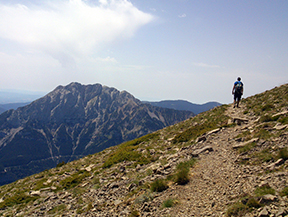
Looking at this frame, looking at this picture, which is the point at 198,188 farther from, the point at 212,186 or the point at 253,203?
the point at 253,203

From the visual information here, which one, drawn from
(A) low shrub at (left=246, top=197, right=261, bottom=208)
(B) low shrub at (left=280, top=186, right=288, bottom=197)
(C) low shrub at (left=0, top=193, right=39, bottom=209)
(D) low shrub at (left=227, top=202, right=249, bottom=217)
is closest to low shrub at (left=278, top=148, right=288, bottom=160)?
(B) low shrub at (left=280, top=186, right=288, bottom=197)

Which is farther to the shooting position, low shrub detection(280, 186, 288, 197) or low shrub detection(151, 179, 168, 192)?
low shrub detection(151, 179, 168, 192)

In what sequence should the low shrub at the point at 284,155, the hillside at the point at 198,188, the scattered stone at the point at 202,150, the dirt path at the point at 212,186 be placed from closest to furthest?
the hillside at the point at 198,188, the dirt path at the point at 212,186, the low shrub at the point at 284,155, the scattered stone at the point at 202,150

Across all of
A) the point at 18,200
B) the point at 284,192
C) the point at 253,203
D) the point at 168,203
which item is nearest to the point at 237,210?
the point at 253,203

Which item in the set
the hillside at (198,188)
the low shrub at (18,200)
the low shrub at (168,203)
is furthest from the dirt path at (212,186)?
the low shrub at (18,200)

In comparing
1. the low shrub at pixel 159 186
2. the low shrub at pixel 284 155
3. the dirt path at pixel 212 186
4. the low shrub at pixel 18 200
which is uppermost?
the low shrub at pixel 284 155

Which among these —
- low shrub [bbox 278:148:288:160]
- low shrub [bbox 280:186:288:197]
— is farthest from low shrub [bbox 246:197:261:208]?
low shrub [bbox 278:148:288:160]

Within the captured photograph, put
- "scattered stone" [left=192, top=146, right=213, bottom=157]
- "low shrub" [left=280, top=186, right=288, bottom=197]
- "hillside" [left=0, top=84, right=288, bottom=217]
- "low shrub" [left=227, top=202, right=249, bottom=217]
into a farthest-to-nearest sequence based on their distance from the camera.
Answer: "scattered stone" [left=192, top=146, right=213, bottom=157] → "hillside" [left=0, top=84, right=288, bottom=217] → "low shrub" [left=280, top=186, right=288, bottom=197] → "low shrub" [left=227, top=202, right=249, bottom=217]

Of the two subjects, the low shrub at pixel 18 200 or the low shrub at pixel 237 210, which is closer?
the low shrub at pixel 237 210

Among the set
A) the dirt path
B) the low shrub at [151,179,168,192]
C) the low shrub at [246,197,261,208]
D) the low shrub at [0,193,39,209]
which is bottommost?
the low shrub at [0,193,39,209]

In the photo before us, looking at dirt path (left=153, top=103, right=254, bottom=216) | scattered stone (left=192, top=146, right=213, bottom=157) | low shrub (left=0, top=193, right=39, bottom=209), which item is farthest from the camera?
low shrub (left=0, top=193, right=39, bottom=209)

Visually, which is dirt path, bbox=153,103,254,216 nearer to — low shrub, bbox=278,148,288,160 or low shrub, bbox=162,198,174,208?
low shrub, bbox=162,198,174,208

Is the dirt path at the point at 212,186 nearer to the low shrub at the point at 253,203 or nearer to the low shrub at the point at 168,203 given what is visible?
the low shrub at the point at 168,203

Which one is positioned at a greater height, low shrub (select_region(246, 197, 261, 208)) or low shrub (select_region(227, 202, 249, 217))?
low shrub (select_region(246, 197, 261, 208))
